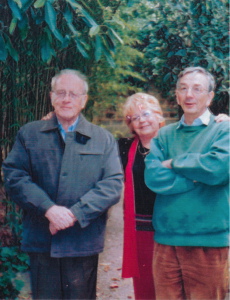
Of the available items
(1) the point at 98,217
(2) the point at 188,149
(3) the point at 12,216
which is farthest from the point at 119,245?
(2) the point at 188,149

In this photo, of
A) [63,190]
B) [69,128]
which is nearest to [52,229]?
[63,190]

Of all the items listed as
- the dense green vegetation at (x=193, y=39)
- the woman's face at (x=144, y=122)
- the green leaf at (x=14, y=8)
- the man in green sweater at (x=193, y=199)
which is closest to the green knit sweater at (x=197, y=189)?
the man in green sweater at (x=193, y=199)

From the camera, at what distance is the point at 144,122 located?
8.75 ft

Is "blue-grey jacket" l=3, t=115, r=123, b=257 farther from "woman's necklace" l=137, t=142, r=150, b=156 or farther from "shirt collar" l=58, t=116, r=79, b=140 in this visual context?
"woman's necklace" l=137, t=142, r=150, b=156

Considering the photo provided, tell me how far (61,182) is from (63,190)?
5 cm

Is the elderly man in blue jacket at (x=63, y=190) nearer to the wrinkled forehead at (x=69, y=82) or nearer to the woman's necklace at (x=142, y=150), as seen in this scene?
the wrinkled forehead at (x=69, y=82)

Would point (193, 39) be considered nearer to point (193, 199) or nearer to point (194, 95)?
point (194, 95)

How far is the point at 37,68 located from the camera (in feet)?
11.2

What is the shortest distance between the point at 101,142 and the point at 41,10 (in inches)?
39.4

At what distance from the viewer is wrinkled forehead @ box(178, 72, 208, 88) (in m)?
2.23

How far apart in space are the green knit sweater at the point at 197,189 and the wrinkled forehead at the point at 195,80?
249mm

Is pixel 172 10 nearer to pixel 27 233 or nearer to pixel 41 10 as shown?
pixel 41 10

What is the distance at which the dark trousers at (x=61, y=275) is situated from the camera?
91.4 inches

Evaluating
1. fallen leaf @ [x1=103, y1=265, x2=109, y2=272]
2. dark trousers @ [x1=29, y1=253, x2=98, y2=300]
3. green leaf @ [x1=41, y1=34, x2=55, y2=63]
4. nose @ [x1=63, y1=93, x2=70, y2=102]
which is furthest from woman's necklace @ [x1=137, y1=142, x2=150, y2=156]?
fallen leaf @ [x1=103, y1=265, x2=109, y2=272]
